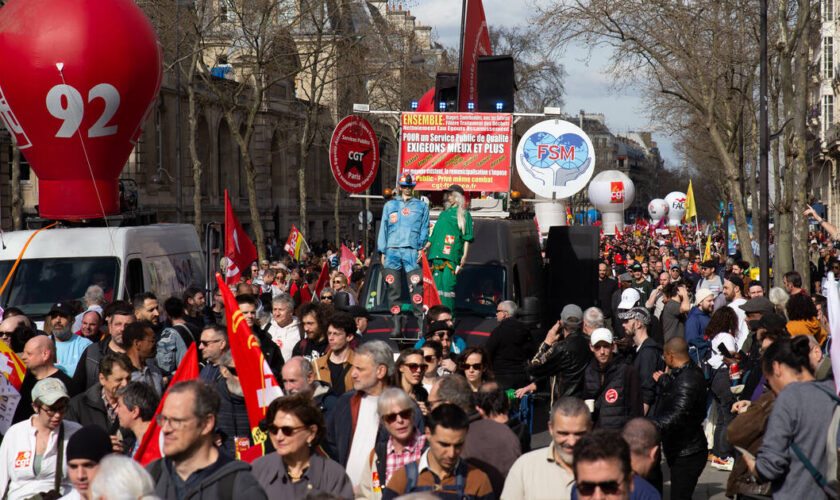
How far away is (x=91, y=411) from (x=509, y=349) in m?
5.07

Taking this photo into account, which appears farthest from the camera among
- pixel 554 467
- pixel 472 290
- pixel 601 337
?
pixel 472 290

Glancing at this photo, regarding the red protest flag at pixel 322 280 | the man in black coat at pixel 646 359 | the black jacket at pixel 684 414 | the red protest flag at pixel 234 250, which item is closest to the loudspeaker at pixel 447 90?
the red protest flag at pixel 322 280

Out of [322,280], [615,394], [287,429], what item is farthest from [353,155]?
[287,429]

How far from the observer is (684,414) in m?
8.46

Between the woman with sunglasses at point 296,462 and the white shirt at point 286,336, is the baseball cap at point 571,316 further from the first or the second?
the woman with sunglasses at point 296,462

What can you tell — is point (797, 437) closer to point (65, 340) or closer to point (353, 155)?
point (65, 340)

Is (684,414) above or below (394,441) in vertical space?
below

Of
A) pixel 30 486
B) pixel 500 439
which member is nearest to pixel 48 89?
pixel 30 486

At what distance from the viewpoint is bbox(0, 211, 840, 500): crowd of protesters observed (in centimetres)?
547

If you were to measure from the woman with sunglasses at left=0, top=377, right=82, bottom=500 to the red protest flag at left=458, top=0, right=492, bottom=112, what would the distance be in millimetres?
12304

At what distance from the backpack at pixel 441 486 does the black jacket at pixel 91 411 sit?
235cm

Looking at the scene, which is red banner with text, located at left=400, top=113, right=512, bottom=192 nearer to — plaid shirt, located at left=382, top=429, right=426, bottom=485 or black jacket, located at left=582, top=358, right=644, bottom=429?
black jacket, located at left=582, top=358, right=644, bottom=429

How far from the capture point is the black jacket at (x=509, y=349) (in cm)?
1162

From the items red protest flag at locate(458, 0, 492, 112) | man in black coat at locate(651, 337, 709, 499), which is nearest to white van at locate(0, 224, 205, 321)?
red protest flag at locate(458, 0, 492, 112)
